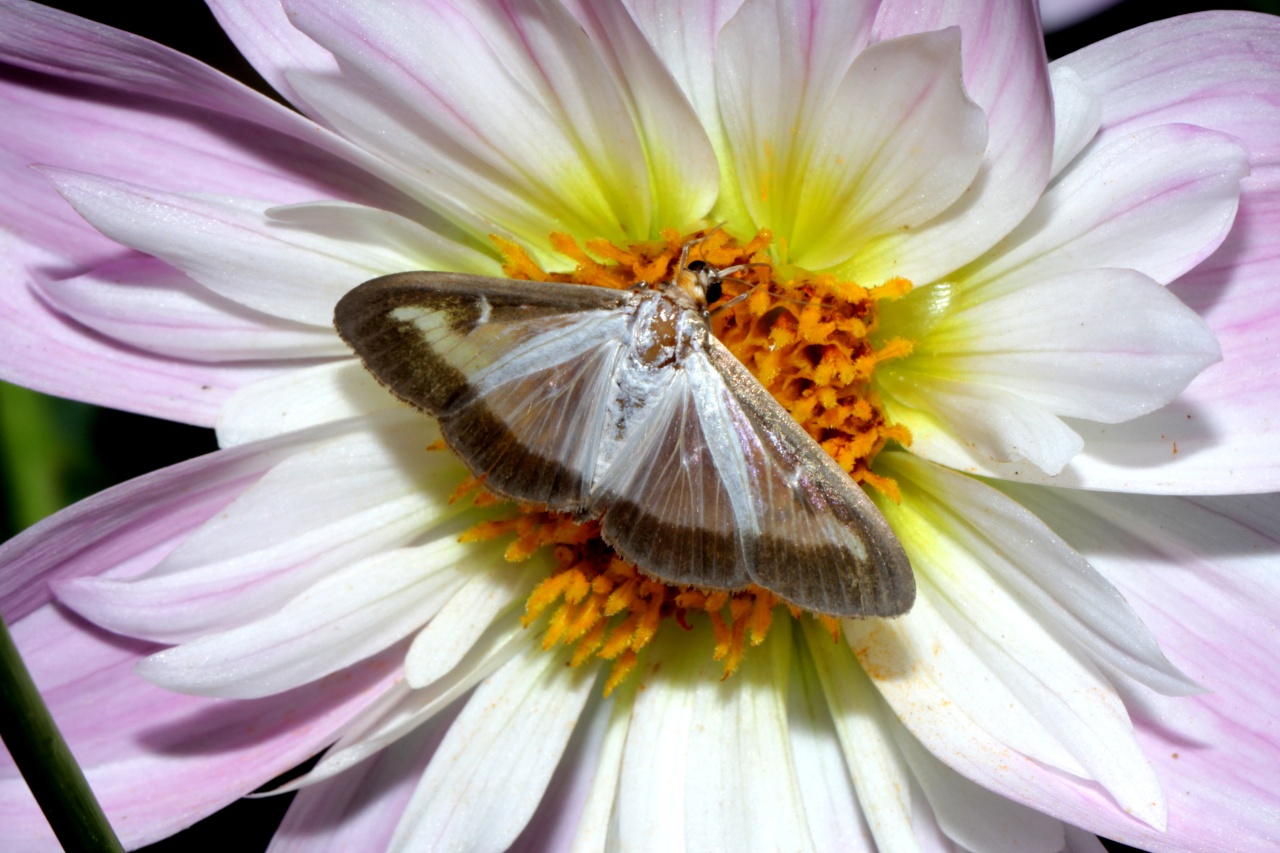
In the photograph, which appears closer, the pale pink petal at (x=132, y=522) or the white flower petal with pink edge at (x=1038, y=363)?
the white flower petal with pink edge at (x=1038, y=363)

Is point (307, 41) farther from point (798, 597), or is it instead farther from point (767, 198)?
point (798, 597)

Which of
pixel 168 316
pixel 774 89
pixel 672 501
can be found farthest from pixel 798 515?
pixel 168 316

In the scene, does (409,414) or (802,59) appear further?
(409,414)

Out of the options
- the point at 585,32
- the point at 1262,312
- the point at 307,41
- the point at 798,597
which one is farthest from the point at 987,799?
the point at 307,41

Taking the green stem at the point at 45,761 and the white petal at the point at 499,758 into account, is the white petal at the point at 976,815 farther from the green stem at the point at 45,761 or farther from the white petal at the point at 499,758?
the green stem at the point at 45,761

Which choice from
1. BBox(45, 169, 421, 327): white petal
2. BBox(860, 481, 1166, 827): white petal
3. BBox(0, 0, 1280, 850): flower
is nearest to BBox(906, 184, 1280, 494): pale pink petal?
BBox(0, 0, 1280, 850): flower

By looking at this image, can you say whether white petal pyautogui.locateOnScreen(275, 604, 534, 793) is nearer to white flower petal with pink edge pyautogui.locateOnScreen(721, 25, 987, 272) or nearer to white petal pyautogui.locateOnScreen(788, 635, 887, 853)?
white petal pyautogui.locateOnScreen(788, 635, 887, 853)

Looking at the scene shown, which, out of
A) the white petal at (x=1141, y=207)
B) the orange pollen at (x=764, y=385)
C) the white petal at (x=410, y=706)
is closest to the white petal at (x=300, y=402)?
the orange pollen at (x=764, y=385)
